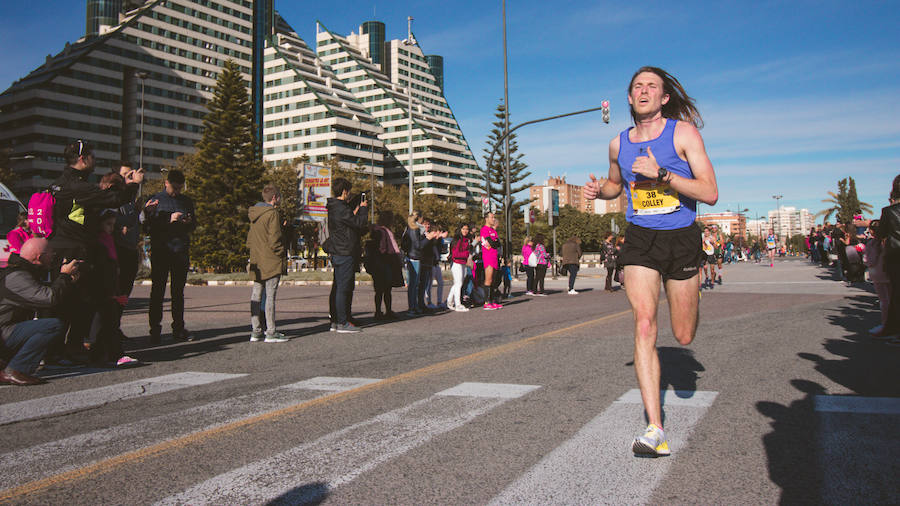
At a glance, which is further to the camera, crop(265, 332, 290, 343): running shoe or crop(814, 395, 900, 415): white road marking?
crop(265, 332, 290, 343): running shoe

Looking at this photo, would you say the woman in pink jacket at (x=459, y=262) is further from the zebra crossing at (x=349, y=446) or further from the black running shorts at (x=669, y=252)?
the black running shorts at (x=669, y=252)

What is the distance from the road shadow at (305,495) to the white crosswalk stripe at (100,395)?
8.23 ft

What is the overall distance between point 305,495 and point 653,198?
2.38 metres

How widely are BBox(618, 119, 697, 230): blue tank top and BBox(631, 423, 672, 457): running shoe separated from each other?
1109 mm

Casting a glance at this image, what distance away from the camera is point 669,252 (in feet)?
11.6

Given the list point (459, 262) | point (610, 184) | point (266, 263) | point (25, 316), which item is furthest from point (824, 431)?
point (459, 262)

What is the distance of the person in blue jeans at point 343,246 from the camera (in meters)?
9.16

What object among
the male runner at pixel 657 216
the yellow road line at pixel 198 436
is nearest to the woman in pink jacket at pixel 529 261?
the yellow road line at pixel 198 436

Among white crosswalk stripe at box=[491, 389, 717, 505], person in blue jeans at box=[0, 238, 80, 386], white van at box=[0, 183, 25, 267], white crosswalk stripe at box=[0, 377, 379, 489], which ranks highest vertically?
white van at box=[0, 183, 25, 267]

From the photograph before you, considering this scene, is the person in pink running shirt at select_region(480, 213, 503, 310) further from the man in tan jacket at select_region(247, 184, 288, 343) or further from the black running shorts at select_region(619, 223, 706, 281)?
the black running shorts at select_region(619, 223, 706, 281)

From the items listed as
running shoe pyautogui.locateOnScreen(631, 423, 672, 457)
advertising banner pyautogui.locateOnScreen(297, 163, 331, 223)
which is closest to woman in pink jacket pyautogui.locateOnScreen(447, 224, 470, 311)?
running shoe pyautogui.locateOnScreen(631, 423, 672, 457)

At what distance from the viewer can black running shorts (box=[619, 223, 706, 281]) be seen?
353 centimetres

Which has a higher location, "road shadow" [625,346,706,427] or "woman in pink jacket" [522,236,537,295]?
"woman in pink jacket" [522,236,537,295]

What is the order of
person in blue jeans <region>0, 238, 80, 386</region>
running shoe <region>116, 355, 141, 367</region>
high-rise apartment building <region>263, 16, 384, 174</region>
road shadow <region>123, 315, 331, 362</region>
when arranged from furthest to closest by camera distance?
high-rise apartment building <region>263, 16, 384, 174</region>
road shadow <region>123, 315, 331, 362</region>
running shoe <region>116, 355, 141, 367</region>
person in blue jeans <region>0, 238, 80, 386</region>
